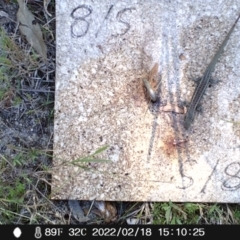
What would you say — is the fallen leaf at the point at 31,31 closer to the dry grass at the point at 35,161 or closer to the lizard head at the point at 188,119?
the dry grass at the point at 35,161

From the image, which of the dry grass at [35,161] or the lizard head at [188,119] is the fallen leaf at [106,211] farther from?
the lizard head at [188,119]

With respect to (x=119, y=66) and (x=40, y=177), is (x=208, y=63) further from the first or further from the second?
(x=40, y=177)

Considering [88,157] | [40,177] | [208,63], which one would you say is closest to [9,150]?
[40,177]
